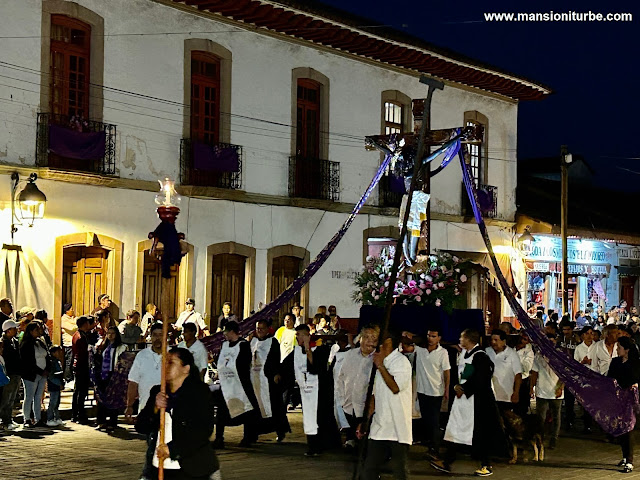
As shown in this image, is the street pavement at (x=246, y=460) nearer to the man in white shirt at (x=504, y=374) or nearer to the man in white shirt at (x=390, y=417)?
the man in white shirt at (x=504, y=374)

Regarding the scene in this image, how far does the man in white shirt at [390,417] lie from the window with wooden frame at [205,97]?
13.7 metres

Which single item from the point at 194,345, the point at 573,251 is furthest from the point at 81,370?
the point at 573,251

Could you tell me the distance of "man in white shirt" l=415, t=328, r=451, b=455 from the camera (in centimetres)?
1302

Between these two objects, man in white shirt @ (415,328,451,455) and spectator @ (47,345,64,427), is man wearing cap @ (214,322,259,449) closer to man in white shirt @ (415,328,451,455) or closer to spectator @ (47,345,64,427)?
man in white shirt @ (415,328,451,455)

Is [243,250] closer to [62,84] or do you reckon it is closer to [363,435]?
[62,84]

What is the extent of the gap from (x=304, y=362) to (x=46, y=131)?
27.2 feet

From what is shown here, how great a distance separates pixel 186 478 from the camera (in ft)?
25.3

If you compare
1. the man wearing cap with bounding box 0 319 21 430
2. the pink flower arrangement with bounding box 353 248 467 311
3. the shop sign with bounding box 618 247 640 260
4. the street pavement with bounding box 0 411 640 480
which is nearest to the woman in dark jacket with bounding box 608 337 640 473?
the street pavement with bounding box 0 411 640 480

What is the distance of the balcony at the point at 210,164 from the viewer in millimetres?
22344

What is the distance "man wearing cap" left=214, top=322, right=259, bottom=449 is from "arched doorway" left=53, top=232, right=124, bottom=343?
7194 millimetres

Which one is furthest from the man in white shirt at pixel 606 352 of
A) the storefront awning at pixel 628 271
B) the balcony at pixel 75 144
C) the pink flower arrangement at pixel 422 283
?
the storefront awning at pixel 628 271

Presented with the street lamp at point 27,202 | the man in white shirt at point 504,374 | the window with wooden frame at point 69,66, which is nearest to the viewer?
the man in white shirt at point 504,374

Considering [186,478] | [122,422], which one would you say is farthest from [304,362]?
[186,478]

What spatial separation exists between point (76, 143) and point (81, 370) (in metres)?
5.36
